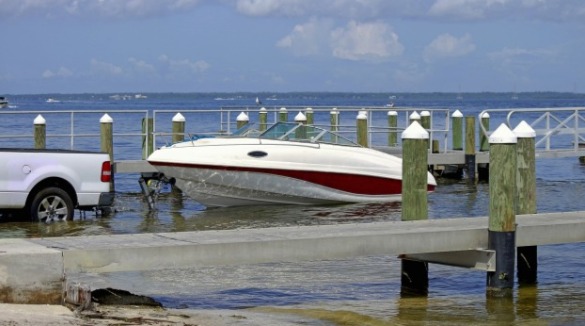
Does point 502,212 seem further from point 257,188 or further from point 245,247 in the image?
point 257,188

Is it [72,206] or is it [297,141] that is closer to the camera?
[72,206]

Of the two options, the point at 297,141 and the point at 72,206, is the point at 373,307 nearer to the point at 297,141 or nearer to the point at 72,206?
the point at 72,206

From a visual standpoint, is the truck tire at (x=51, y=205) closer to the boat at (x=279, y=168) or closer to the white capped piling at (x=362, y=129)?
the boat at (x=279, y=168)

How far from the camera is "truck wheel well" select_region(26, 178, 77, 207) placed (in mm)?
17688

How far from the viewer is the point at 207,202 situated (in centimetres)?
2256

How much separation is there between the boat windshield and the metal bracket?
923 centimetres

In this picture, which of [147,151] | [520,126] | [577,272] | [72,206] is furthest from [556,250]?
[147,151]

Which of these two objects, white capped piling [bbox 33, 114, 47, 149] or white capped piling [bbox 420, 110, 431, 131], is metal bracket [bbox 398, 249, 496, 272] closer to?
white capped piling [bbox 33, 114, 47, 149]

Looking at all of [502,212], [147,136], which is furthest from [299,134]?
[502,212]

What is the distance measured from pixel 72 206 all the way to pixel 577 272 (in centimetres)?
794

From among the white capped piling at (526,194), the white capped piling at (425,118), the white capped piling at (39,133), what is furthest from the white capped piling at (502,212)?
the white capped piling at (425,118)

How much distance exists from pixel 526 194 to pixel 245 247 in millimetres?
4680

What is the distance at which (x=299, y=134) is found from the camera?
22516 millimetres

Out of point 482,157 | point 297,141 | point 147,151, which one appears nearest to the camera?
point 297,141
